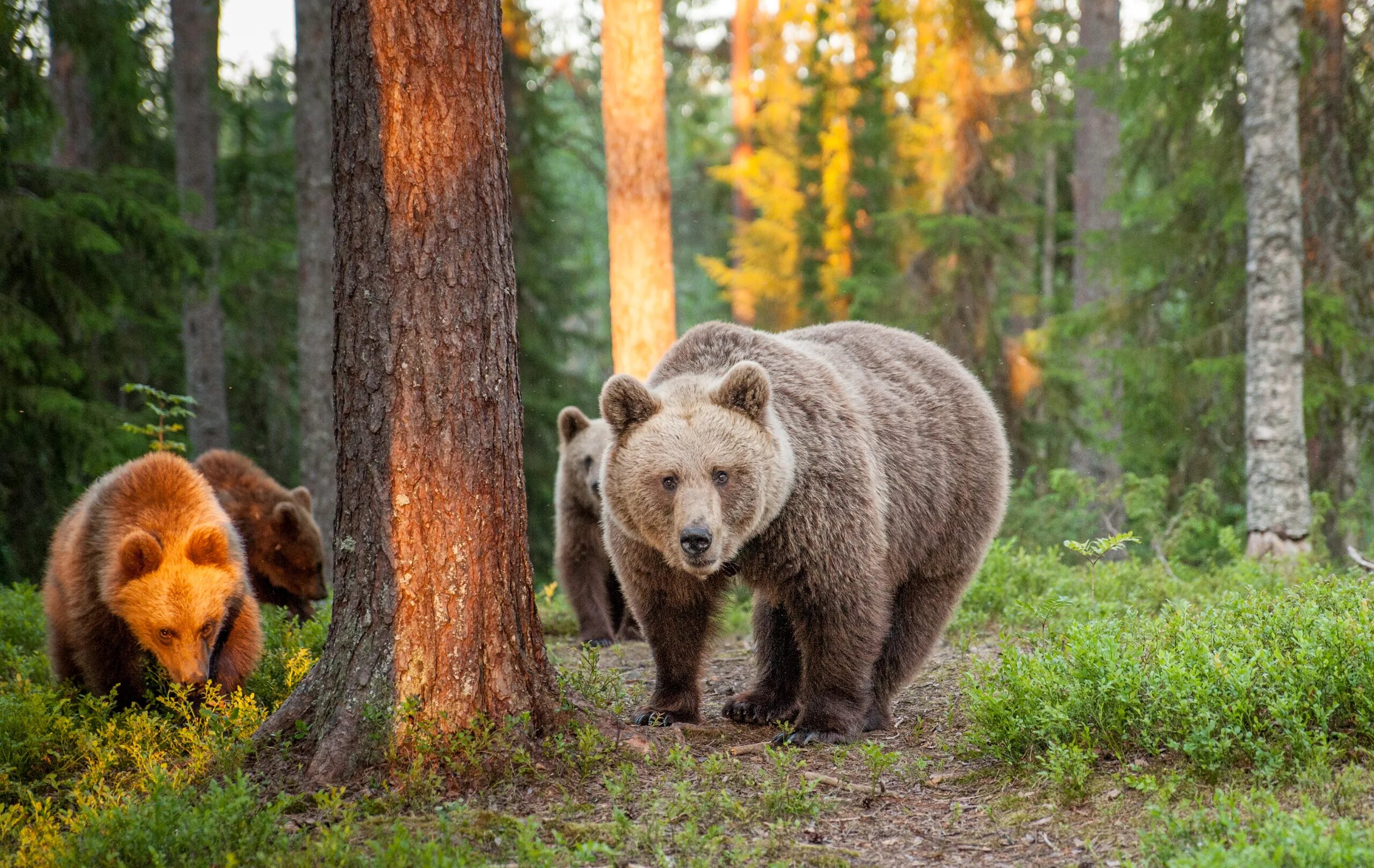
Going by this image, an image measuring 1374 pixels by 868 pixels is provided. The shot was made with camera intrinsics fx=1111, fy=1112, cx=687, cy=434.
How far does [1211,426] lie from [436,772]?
11.1 metres

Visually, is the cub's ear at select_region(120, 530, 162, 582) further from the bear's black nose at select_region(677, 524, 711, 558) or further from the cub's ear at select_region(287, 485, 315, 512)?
the cub's ear at select_region(287, 485, 315, 512)

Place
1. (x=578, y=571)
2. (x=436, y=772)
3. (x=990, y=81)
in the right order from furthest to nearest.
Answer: (x=990, y=81), (x=578, y=571), (x=436, y=772)

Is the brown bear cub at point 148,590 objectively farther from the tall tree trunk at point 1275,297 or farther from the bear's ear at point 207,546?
the tall tree trunk at point 1275,297

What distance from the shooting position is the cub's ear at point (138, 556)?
208 inches

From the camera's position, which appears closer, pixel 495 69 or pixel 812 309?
pixel 495 69

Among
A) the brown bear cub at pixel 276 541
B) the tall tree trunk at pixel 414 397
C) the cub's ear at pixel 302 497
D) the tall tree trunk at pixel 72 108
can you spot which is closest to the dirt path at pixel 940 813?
the tall tree trunk at pixel 414 397

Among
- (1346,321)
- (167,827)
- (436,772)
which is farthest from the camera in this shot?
(1346,321)

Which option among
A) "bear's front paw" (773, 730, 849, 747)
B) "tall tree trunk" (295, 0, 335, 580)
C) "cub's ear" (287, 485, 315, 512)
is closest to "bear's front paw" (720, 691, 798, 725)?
"bear's front paw" (773, 730, 849, 747)

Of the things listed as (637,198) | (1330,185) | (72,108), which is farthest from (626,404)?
(72,108)

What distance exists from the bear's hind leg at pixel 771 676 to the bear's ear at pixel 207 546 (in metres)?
2.69

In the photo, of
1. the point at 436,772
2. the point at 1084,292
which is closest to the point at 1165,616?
the point at 436,772

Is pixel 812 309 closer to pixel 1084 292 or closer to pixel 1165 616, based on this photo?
pixel 1084 292

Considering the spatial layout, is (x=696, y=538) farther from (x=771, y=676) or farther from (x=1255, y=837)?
(x=1255, y=837)

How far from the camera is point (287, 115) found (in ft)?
62.3
